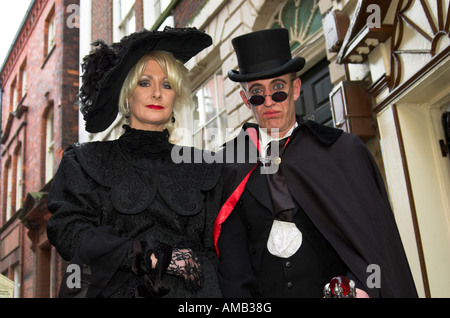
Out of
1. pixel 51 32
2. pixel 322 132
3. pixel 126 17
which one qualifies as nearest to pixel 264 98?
pixel 322 132

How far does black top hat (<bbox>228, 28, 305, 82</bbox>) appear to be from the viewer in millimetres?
2678

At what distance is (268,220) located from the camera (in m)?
2.46

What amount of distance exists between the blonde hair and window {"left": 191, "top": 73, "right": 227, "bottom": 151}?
15.7ft

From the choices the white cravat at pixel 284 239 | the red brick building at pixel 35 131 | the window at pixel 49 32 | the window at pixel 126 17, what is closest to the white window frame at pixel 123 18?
the window at pixel 126 17

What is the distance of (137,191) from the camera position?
221 cm

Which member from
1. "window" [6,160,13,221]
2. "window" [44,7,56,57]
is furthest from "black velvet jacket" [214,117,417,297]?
"window" [6,160,13,221]

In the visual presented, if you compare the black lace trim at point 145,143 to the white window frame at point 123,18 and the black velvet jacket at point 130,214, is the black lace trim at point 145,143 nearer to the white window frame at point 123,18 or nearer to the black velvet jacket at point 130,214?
the black velvet jacket at point 130,214

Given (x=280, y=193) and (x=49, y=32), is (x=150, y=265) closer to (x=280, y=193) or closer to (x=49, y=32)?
(x=280, y=193)

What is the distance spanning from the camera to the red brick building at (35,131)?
43.2 feet

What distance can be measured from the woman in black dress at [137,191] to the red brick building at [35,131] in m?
10.5

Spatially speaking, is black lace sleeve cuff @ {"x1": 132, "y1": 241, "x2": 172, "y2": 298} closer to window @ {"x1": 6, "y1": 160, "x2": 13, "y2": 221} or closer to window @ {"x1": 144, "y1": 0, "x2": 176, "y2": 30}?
window @ {"x1": 144, "y1": 0, "x2": 176, "y2": 30}
